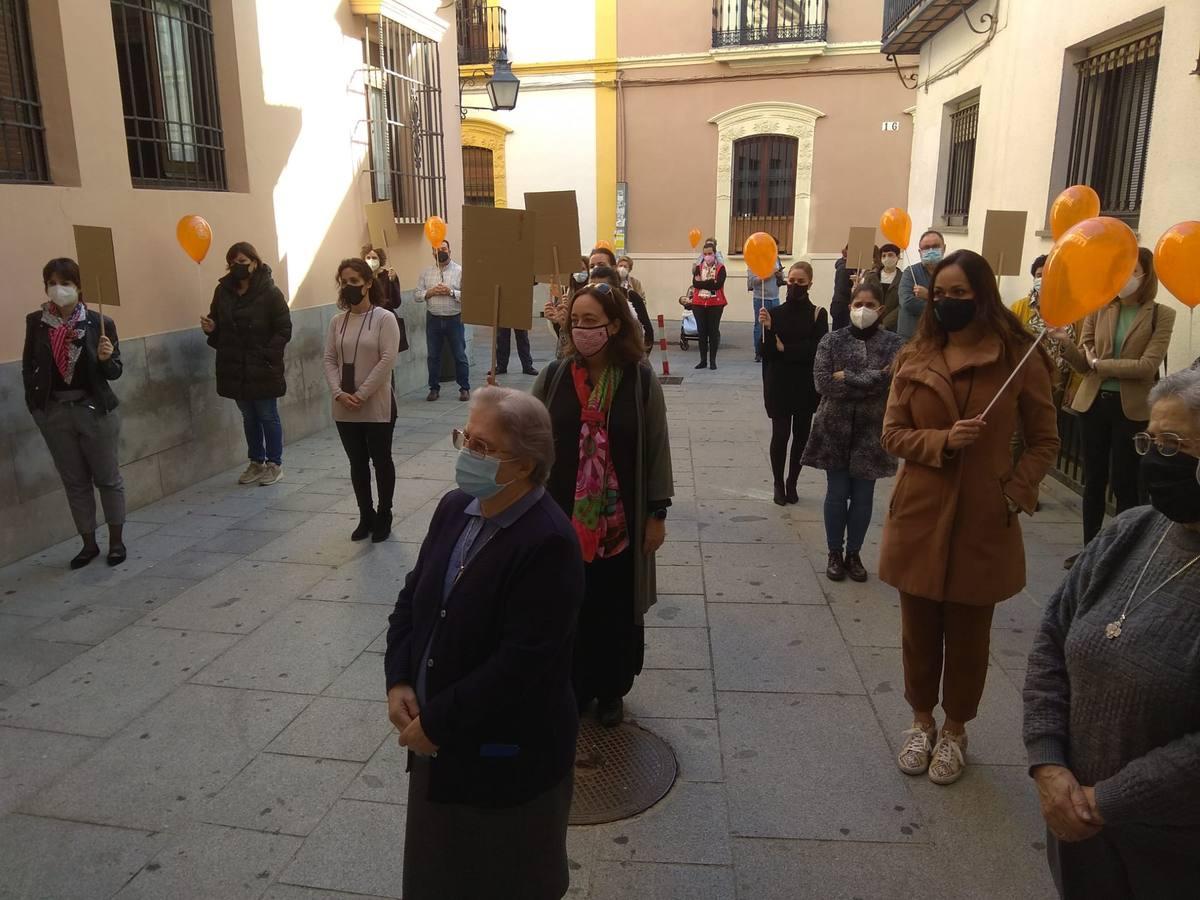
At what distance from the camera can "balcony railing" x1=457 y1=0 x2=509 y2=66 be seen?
1908cm

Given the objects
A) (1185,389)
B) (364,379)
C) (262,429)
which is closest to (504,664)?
(1185,389)

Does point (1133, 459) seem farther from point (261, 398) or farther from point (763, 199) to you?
point (763, 199)

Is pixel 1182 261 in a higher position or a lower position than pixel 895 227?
lower

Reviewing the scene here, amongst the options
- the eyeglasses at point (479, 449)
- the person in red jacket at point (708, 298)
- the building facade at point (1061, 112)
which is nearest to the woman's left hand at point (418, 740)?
the eyeglasses at point (479, 449)

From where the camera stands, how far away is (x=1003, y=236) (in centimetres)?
639

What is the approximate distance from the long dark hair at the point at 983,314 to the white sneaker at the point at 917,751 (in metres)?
1.44

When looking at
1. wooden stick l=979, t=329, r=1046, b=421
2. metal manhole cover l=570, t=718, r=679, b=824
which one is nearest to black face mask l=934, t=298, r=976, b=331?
wooden stick l=979, t=329, r=1046, b=421

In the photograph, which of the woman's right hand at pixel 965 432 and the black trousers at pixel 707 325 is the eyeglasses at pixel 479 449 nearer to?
the woman's right hand at pixel 965 432

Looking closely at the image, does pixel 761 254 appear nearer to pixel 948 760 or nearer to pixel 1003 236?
pixel 1003 236

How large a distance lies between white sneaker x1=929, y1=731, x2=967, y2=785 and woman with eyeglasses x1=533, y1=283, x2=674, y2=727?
3.92 feet

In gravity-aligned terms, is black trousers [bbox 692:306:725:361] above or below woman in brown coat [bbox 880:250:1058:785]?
below

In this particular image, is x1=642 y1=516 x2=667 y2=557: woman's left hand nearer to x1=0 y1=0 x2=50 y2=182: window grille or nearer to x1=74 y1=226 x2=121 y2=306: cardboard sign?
x1=74 y1=226 x2=121 y2=306: cardboard sign

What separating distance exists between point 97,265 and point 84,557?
1825 mm

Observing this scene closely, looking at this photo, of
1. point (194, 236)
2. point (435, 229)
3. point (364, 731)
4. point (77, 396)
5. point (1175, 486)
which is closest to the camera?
point (1175, 486)
